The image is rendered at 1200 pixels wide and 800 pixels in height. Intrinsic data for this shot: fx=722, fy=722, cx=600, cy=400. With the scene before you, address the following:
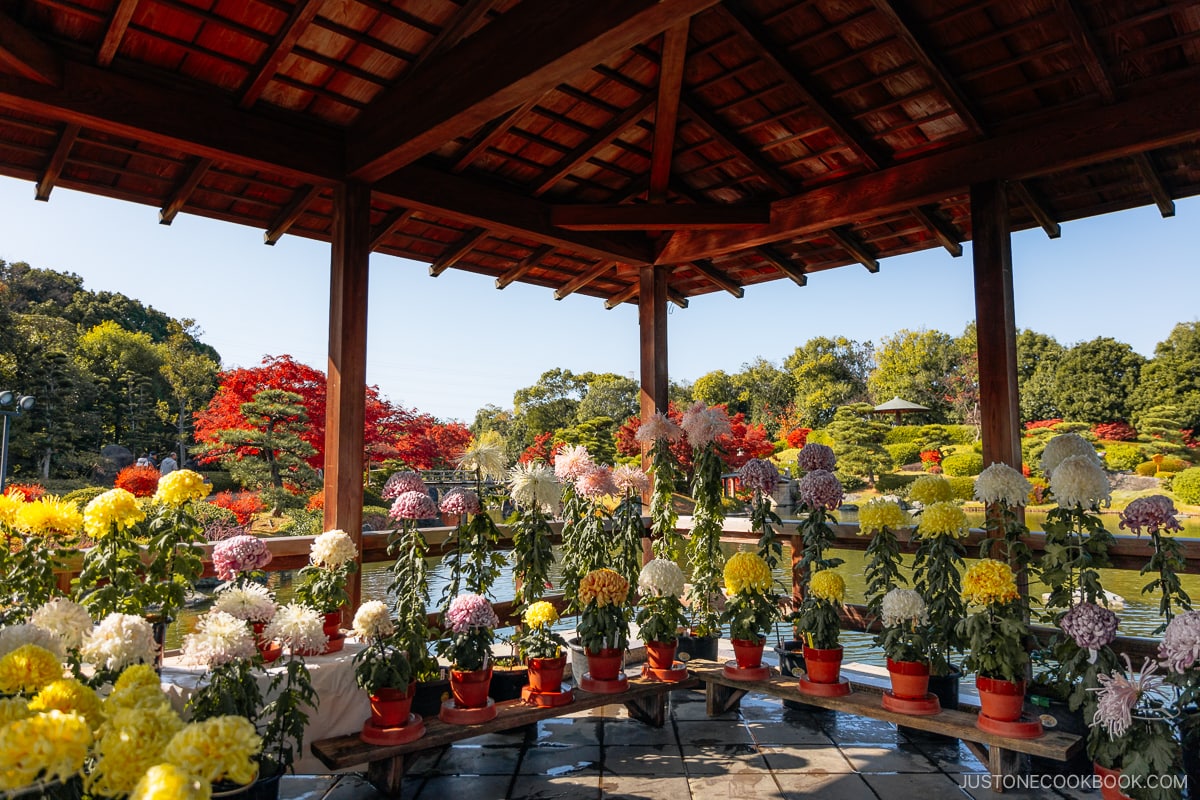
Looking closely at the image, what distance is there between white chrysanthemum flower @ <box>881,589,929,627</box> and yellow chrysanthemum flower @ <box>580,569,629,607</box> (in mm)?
1207

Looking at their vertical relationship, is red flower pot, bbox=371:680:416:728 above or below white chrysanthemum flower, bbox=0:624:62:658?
below

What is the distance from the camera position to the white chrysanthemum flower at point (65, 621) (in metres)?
1.92

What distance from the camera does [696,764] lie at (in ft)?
10.5

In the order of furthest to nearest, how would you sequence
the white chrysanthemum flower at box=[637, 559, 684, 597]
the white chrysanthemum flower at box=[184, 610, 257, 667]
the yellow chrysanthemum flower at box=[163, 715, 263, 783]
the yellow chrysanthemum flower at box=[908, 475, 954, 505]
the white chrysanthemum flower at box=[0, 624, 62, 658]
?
the white chrysanthemum flower at box=[637, 559, 684, 597] < the yellow chrysanthemum flower at box=[908, 475, 954, 505] < the white chrysanthemum flower at box=[184, 610, 257, 667] < the white chrysanthemum flower at box=[0, 624, 62, 658] < the yellow chrysanthemum flower at box=[163, 715, 263, 783]

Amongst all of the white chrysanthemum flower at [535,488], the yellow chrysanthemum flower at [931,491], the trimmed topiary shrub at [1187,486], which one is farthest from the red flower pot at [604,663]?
the trimmed topiary shrub at [1187,486]

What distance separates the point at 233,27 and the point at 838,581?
3691mm

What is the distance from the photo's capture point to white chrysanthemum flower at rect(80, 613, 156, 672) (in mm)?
1925

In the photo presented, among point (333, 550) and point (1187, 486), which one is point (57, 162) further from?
point (1187, 486)

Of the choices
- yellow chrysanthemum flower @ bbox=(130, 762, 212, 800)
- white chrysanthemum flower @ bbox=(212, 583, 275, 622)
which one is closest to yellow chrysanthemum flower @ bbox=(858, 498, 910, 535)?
white chrysanthemum flower @ bbox=(212, 583, 275, 622)

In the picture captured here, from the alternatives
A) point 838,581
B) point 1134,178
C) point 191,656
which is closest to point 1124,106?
point 1134,178

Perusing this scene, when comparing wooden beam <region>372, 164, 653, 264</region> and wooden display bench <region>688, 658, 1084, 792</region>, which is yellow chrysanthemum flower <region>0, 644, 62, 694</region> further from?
wooden beam <region>372, 164, 653, 264</region>

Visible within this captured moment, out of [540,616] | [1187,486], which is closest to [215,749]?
[540,616]

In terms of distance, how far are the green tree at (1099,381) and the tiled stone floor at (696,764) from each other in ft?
63.0

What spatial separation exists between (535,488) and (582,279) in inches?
111
